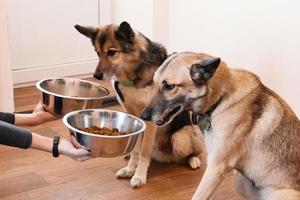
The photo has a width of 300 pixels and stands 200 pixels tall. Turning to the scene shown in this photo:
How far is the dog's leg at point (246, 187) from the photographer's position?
206 centimetres

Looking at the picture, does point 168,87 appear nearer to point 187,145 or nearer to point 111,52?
point 111,52

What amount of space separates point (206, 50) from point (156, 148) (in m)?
0.92

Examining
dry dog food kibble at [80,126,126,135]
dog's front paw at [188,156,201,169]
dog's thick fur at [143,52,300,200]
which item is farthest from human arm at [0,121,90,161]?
dog's front paw at [188,156,201,169]

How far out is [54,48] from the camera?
13.1 ft

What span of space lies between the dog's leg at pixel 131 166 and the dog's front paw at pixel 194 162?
12.8 inches

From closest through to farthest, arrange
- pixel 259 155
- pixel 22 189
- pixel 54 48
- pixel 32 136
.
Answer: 1. pixel 259 155
2. pixel 32 136
3. pixel 22 189
4. pixel 54 48

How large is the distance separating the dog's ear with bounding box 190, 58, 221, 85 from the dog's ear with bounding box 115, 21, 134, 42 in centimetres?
69

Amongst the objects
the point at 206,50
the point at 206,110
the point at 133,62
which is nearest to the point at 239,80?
the point at 206,110

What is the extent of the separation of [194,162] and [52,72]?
1.81 m

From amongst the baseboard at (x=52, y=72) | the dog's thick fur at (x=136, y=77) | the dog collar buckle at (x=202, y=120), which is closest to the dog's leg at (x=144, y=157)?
the dog's thick fur at (x=136, y=77)

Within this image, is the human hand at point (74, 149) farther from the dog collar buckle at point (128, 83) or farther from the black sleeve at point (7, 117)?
the dog collar buckle at point (128, 83)

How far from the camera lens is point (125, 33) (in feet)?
Result: 7.75

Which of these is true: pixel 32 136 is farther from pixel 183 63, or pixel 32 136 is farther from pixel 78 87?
pixel 183 63

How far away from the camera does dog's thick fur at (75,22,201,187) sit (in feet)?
7.88
